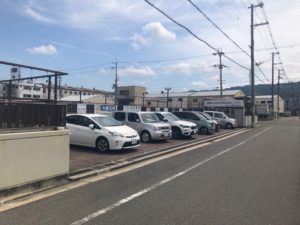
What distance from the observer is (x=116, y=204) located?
7.39 m

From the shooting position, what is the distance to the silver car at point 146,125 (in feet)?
65.5

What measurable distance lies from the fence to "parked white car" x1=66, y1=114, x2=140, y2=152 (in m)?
5.11

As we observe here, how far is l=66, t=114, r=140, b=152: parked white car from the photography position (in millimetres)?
15188

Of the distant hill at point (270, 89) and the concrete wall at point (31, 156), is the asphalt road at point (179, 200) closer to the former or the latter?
the concrete wall at point (31, 156)

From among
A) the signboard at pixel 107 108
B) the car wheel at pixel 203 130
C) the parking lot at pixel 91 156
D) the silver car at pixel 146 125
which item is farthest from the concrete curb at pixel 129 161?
the car wheel at pixel 203 130

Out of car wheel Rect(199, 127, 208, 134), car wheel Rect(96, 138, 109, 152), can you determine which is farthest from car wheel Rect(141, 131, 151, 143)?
car wheel Rect(199, 127, 208, 134)

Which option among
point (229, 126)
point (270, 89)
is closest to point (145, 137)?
point (229, 126)

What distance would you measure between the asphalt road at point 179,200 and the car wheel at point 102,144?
3.62 meters

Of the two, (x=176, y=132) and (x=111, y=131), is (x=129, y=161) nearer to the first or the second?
(x=111, y=131)

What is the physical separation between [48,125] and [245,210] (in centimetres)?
533

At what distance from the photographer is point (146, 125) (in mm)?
20141

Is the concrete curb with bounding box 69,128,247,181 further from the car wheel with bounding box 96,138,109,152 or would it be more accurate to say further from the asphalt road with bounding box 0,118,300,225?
the car wheel with bounding box 96,138,109,152

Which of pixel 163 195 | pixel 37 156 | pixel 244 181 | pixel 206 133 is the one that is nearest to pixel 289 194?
pixel 244 181

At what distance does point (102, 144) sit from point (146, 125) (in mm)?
5097
